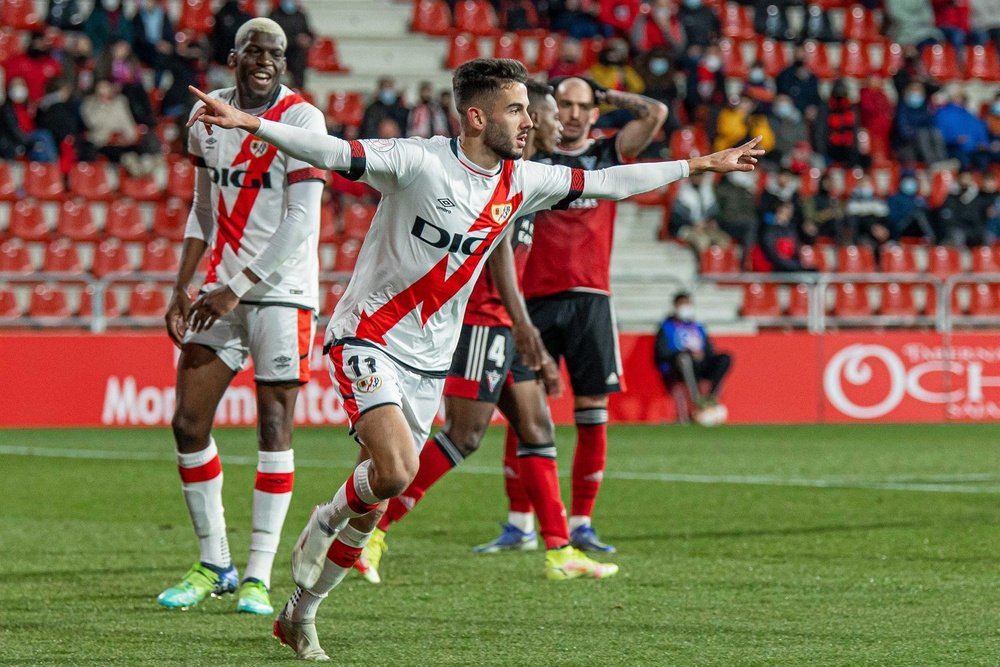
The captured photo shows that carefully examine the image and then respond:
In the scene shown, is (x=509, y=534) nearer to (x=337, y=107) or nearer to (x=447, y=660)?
(x=447, y=660)

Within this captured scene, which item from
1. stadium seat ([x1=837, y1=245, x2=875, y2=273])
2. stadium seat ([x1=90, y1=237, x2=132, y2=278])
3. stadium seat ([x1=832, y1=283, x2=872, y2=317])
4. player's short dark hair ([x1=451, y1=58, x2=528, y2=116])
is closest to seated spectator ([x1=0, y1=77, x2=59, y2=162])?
stadium seat ([x1=90, y1=237, x2=132, y2=278])

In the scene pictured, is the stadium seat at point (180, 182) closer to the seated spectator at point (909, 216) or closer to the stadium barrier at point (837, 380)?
the stadium barrier at point (837, 380)

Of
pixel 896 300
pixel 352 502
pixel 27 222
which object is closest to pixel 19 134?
pixel 27 222

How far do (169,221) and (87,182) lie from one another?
4.14 feet

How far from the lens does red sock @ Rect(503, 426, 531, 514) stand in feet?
28.2

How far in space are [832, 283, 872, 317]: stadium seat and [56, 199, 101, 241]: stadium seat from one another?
916 cm

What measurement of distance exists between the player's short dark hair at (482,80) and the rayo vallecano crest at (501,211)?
0.35 metres

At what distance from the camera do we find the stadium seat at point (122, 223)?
20141 millimetres

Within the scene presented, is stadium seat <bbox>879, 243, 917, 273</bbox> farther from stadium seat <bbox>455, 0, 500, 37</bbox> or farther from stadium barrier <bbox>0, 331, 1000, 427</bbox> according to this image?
stadium seat <bbox>455, 0, 500, 37</bbox>

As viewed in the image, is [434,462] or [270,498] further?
[434,462]

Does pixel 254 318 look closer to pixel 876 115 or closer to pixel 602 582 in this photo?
pixel 602 582

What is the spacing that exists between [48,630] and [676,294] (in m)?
13.2

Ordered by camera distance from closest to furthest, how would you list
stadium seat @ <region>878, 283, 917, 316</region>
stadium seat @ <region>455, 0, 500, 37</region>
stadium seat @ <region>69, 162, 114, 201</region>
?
stadium seat @ <region>69, 162, 114, 201</region> < stadium seat @ <region>878, 283, 917, 316</region> < stadium seat @ <region>455, 0, 500, 37</region>

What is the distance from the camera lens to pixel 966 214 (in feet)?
76.7
